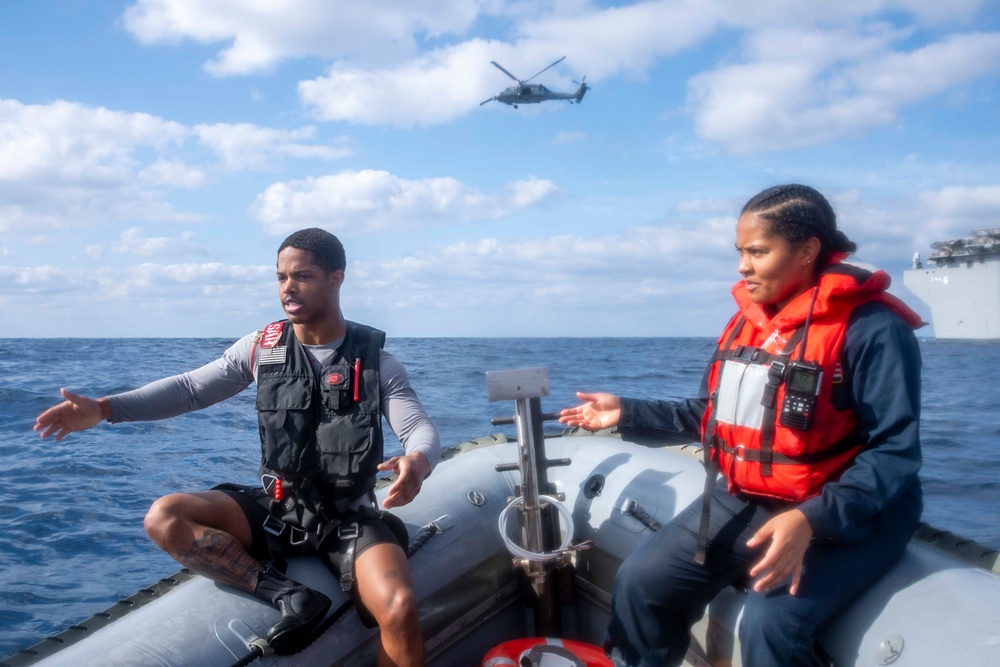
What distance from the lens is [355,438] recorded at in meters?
2.59

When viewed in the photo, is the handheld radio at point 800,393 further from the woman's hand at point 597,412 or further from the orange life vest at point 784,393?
the woman's hand at point 597,412

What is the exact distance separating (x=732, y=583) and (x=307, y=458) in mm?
1464

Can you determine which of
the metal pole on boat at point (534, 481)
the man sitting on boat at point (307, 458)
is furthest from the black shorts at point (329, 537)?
the metal pole on boat at point (534, 481)

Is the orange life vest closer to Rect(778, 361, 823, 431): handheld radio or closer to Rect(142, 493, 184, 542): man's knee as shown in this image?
Rect(778, 361, 823, 431): handheld radio

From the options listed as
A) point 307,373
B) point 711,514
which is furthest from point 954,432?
point 307,373

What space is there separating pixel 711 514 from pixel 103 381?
13318 millimetres

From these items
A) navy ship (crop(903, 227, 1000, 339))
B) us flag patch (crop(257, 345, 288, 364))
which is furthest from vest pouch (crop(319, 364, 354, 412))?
navy ship (crop(903, 227, 1000, 339))

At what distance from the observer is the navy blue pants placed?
6.24ft

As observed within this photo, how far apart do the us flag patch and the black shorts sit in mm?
465

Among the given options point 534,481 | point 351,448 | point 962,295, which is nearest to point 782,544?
point 534,481

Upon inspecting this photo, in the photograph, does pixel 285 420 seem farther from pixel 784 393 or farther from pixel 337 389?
pixel 784 393

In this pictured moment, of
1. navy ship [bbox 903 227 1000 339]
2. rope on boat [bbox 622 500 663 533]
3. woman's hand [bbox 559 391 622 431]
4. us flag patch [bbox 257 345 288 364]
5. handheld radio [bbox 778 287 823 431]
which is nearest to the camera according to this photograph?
handheld radio [bbox 778 287 823 431]

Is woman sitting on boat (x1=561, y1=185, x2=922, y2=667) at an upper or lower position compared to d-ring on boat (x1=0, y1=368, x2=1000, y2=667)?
upper

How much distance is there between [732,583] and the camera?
7.50ft
